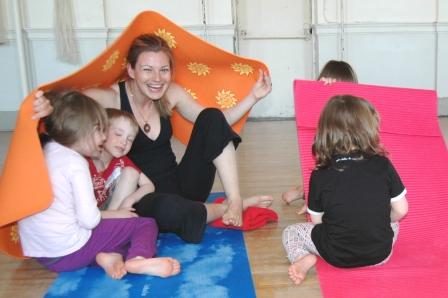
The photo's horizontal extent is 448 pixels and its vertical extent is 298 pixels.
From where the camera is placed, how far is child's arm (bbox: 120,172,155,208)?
188cm

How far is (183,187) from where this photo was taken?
6.88 ft

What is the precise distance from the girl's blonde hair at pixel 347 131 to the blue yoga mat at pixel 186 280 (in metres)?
0.45

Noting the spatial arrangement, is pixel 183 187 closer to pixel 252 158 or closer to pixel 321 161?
→ pixel 321 161

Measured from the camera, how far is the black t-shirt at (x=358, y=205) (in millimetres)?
1447

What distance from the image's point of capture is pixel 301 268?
1523mm

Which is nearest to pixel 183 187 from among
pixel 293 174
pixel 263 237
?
pixel 263 237

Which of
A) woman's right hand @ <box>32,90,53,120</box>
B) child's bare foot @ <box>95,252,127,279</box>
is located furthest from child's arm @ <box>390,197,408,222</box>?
woman's right hand @ <box>32,90,53,120</box>

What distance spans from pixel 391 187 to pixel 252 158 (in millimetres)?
2146

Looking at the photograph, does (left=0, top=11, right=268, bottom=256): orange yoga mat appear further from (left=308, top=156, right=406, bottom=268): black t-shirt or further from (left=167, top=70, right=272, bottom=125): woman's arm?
(left=308, top=156, right=406, bottom=268): black t-shirt

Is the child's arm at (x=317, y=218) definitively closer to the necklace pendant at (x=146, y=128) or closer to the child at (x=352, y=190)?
the child at (x=352, y=190)

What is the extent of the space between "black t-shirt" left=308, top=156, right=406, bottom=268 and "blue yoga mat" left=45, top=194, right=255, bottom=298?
313mm

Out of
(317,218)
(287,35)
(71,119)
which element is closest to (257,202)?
(317,218)

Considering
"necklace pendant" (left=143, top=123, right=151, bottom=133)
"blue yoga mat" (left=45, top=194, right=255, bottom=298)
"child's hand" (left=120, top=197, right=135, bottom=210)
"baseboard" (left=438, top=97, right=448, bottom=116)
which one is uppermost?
"necklace pendant" (left=143, top=123, right=151, bottom=133)

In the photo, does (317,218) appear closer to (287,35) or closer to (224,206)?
(224,206)
